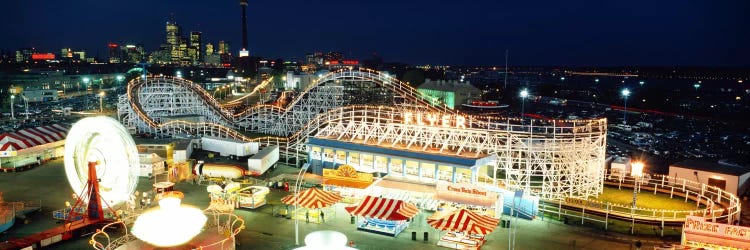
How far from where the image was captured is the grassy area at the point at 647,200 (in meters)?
30.9

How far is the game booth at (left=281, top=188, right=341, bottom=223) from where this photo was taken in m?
26.2

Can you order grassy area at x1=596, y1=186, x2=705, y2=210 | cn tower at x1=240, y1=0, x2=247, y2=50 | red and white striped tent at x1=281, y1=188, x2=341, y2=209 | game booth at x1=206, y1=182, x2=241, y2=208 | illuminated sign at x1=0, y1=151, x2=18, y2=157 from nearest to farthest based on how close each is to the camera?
red and white striped tent at x1=281, y1=188, x2=341, y2=209 < game booth at x1=206, y1=182, x2=241, y2=208 < grassy area at x1=596, y1=186, x2=705, y2=210 < illuminated sign at x1=0, y1=151, x2=18, y2=157 < cn tower at x1=240, y1=0, x2=247, y2=50

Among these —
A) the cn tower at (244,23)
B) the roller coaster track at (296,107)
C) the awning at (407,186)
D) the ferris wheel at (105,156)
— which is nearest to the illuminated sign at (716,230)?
the awning at (407,186)

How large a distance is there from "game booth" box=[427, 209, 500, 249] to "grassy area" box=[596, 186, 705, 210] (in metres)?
12.8

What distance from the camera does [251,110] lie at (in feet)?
195

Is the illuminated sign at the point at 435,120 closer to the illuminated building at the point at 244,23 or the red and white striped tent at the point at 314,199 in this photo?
the red and white striped tent at the point at 314,199

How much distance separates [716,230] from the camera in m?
20.9

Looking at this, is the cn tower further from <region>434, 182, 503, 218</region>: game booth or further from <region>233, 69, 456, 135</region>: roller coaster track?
<region>434, 182, 503, 218</region>: game booth

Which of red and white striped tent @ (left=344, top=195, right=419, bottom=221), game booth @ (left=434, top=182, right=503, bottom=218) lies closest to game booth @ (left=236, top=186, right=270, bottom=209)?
red and white striped tent @ (left=344, top=195, right=419, bottom=221)

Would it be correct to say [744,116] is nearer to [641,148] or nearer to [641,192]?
[641,148]

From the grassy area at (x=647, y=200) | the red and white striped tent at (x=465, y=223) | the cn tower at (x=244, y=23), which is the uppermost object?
the cn tower at (x=244, y=23)

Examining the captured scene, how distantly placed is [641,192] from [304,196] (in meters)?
22.4

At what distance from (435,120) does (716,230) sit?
61.8 feet

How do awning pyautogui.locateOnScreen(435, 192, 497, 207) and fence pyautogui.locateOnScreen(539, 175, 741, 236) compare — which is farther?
fence pyautogui.locateOnScreen(539, 175, 741, 236)
